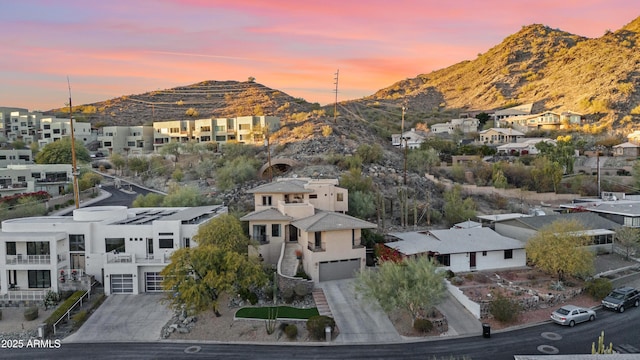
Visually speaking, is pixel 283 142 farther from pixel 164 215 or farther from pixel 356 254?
pixel 356 254

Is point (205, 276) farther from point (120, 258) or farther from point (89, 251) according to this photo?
point (89, 251)

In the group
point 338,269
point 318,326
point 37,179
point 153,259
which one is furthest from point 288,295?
point 37,179

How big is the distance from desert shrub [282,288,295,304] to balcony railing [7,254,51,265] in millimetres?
16230

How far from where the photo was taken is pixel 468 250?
32031 mm

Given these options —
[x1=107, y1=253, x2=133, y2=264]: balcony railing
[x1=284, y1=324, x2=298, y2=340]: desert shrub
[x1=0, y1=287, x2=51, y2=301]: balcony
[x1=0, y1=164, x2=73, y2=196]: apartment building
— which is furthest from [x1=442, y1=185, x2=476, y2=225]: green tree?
[x1=0, y1=164, x2=73, y2=196]: apartment building

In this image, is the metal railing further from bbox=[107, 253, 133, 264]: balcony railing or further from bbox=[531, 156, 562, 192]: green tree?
bbox=[531, 156, 562, 192]: green tree

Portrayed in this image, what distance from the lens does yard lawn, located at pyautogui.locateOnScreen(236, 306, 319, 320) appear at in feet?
83.3

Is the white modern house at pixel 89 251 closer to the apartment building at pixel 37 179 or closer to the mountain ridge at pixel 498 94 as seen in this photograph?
the apartment building at pixel 37 179

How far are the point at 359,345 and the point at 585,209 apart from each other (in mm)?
32384

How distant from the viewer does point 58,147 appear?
250ft

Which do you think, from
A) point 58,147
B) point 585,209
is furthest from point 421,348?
point 58,147

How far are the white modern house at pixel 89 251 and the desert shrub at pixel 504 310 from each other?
20.2 metres

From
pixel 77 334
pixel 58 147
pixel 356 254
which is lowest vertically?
pixel 77 334

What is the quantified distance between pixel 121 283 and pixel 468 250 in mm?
23877
